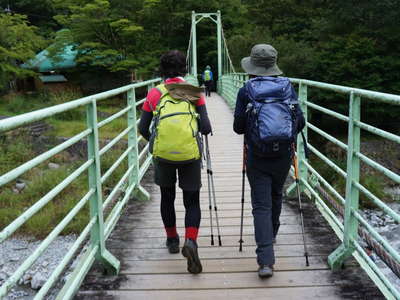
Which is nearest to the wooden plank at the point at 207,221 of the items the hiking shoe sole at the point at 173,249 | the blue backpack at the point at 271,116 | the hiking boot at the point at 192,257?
the hiking shoe sole at the point at 173,249

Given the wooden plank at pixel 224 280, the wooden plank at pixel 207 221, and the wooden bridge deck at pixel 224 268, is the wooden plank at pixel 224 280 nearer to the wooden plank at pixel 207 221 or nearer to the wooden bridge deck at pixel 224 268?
the wooden bridge deck at pixel 224 268

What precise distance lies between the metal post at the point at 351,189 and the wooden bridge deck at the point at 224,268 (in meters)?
0.11

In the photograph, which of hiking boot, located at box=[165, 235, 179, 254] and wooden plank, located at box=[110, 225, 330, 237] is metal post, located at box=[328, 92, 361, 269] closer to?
wooden plank, located at box=[110, 225, 330, 237]

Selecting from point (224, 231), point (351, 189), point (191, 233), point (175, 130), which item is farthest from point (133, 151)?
point (351, 189)

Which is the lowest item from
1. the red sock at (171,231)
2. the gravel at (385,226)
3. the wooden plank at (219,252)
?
the gravel at (385,226)

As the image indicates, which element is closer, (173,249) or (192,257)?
(192,257)

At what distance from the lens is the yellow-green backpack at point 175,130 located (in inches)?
101

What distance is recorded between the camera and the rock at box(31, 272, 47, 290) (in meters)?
7.11

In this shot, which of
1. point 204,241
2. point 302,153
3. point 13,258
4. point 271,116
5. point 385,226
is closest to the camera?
point 271,116

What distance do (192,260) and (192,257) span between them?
0.07 ft

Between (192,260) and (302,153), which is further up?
(302,153)

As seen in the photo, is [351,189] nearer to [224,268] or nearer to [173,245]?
[224,268]

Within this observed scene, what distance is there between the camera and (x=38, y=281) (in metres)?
7.18

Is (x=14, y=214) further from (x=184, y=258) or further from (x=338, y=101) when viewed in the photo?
(x=338, y=101)
